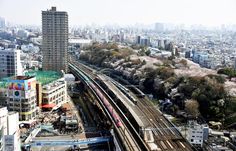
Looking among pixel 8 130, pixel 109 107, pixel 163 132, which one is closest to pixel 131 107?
pixel 109 107

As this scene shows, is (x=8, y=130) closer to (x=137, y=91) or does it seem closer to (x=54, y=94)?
(x=54, y=94)

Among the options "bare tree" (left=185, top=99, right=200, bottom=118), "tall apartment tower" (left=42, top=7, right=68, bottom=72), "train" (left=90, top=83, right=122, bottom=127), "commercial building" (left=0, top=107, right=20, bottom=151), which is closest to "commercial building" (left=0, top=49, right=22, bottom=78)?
"tall apartment tower" (left=42, top=7, right=68, bottom=72)

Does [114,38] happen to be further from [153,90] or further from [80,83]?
[153,90]

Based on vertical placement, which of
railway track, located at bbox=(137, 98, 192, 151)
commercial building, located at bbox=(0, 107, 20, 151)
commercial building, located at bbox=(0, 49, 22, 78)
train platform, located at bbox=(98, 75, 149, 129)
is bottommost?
railway track, located at bbox=(137, 98, 192, 151)

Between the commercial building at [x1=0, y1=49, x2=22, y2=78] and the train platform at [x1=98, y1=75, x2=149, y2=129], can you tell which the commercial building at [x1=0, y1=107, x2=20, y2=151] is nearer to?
the train platform at [x1=98, y1=75, x2=149, y2=129]

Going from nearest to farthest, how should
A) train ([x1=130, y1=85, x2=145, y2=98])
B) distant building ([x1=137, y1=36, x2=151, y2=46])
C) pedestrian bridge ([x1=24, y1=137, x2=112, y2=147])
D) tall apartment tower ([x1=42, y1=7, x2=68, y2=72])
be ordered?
pedestrian bridge ([x1=24, y1=137, x2=112, y2=147])
train ([x1=130, y1=85, x2=145, y2=98])
tall apartment tower ([x1=42, y1=7, x2=68, y2=72])
distant building ([x1=137, y1=36, x2=151, y2=46])

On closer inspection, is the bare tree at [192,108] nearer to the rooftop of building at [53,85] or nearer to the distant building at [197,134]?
the distant building at [197,134]
